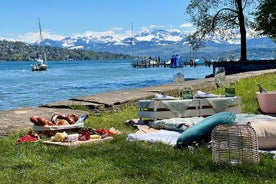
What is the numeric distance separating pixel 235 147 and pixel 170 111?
11.2 feet

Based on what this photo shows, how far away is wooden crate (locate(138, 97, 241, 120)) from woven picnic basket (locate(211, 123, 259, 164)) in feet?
10.7

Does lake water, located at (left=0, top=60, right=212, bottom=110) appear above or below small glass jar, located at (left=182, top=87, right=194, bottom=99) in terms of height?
below

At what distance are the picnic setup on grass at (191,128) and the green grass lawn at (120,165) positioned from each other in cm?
18

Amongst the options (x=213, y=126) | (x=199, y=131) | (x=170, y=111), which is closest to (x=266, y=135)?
(x=213, y=126)

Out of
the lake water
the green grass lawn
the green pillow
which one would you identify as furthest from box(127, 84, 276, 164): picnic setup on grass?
the lake water

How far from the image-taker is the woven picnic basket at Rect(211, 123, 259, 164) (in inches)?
211

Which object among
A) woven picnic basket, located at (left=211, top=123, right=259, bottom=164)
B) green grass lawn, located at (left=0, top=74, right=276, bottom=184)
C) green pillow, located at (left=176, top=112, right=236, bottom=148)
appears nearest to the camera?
green grass lawn, located at (left=0, top=74, right=276, bottom=184)

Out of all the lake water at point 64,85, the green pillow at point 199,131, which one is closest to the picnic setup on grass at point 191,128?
the green pillow at point 199,131

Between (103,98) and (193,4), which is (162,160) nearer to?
(103,98)

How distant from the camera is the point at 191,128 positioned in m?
6.33

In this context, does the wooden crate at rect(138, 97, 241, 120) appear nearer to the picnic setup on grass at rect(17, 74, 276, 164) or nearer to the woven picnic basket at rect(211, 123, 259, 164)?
the picnic setup on grass at rect(17, 74, 276, 164)

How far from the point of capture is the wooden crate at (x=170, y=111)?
870 centimetres

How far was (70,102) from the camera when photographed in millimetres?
10234

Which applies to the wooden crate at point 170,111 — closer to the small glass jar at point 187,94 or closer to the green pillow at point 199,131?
the small glass jar at point 187,94
